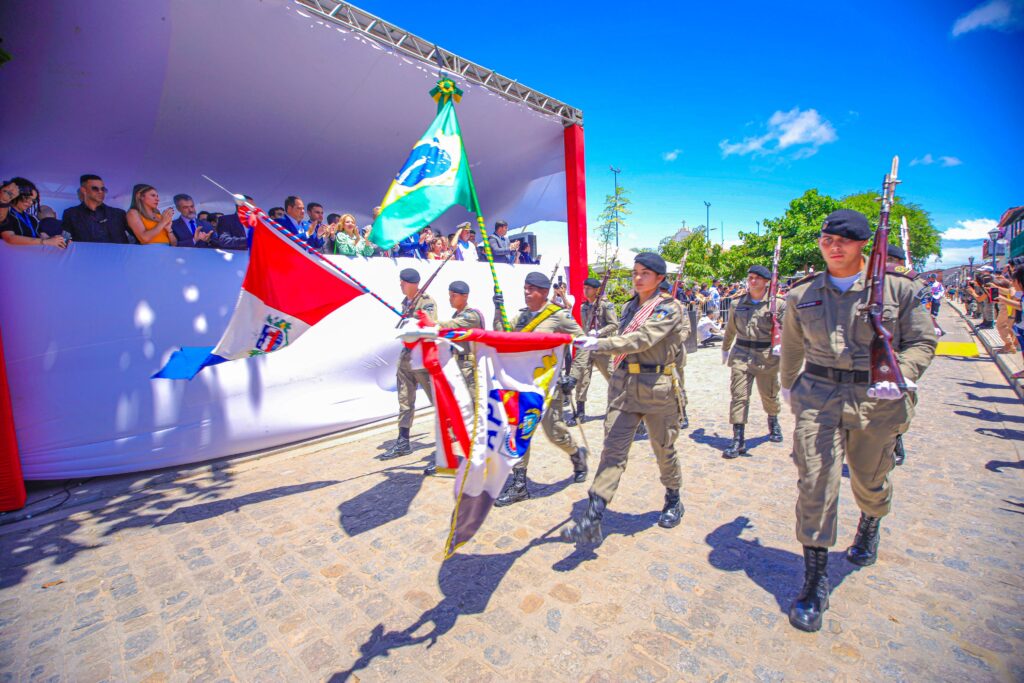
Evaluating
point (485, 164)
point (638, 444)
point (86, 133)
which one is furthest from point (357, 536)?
point (485, 164)

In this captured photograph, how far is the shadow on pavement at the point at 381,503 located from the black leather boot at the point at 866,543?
3.65 meters

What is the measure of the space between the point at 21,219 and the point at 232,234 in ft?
6.89

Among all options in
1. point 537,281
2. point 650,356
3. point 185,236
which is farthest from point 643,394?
point 185,236

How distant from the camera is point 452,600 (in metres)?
2.89

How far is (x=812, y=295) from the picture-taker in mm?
2861

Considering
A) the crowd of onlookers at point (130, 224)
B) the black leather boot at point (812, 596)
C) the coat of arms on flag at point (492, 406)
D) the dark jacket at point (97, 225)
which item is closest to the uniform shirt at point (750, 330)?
the black leather boot at point (812, 596)

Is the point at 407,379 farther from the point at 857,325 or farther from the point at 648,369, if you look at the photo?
the point at 857,325

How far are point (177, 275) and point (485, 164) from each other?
8.65 metres

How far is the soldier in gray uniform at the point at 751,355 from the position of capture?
5.31 metres

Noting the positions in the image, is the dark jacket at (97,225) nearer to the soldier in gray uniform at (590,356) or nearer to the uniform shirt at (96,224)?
the uniform shirt at (96,224)

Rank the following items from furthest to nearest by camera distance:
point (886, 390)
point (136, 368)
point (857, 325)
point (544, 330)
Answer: point (136, 368) < point (544, 330) < point (857, 325) < point (886, 390)

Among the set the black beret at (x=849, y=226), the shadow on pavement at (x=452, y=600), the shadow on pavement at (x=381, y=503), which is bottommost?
the shadow on pavement at (x=452, y=600)

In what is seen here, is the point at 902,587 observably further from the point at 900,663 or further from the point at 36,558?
the point at 36,558

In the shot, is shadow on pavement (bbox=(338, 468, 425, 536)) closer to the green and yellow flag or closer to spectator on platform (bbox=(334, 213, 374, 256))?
the green and yellow flag
